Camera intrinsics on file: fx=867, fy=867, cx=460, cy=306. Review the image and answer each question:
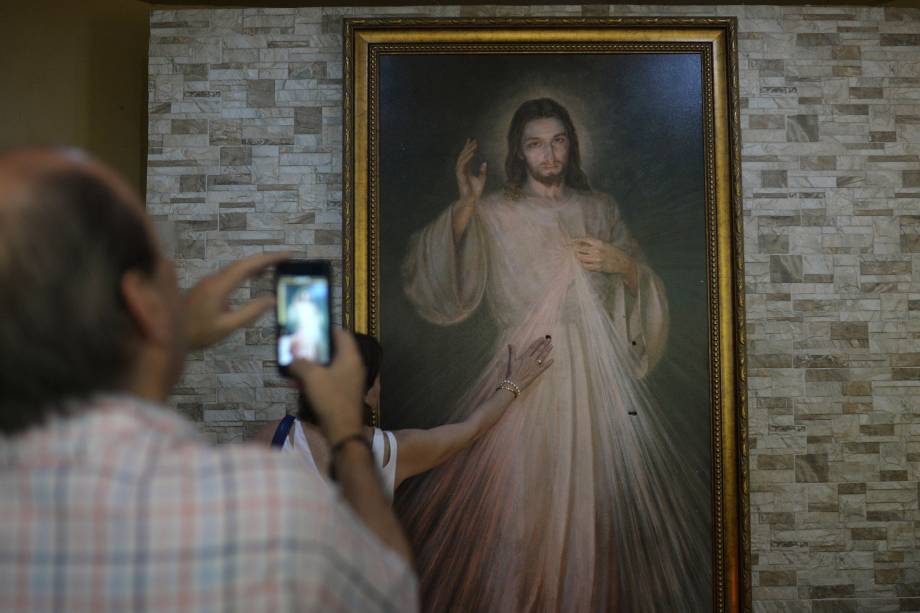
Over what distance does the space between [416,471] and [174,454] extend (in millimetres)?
1858

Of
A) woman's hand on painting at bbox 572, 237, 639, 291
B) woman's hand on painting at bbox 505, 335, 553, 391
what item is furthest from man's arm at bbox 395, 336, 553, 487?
woman's hand on painting at bbox 572, 237, 639, 291

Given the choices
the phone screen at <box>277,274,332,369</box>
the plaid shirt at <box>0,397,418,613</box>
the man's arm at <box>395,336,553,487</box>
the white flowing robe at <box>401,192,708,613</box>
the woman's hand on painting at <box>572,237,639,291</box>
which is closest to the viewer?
the plaid shirt at <box>0,397,418,613</box>

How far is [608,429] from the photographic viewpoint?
2.99 meters

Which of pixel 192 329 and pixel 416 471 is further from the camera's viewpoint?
pixel 416 471

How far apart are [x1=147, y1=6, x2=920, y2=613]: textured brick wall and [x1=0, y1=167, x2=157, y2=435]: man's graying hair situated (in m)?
2.28

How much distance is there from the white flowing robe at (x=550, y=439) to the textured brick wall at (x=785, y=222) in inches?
15.5

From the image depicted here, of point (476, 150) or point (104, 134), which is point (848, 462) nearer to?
point (476, 150)

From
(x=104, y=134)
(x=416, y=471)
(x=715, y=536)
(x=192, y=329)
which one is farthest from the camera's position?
(x=104, y=134)

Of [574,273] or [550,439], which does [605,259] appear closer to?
[574,273]

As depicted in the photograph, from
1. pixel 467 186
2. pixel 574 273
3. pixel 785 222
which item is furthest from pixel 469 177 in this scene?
pixel 785 222

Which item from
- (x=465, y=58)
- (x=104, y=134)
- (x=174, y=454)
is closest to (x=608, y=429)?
(x=465, y=58)

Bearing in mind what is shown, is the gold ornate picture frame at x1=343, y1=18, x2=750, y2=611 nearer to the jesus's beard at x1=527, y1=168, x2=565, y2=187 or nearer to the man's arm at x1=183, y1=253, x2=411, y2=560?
the jesus's beard at x1=527, y1=168, x2=565, y2=187

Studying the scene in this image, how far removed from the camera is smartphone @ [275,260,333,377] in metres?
1.28

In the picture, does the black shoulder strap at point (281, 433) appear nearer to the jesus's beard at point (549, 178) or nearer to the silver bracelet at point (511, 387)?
the silver bracelet at point (511, 387)
